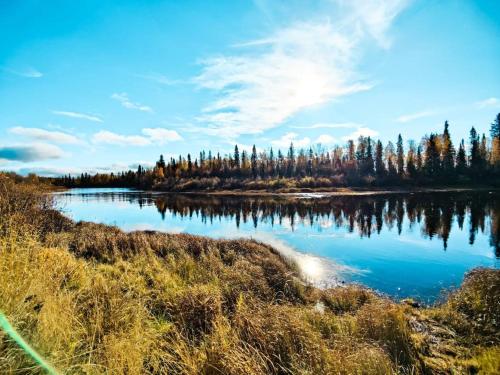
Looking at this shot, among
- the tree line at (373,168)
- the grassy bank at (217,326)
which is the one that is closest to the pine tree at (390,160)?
the tree line at (373,168)

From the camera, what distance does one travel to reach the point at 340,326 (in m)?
7.38

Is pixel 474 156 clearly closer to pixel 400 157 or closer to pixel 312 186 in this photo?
pixel 400 157

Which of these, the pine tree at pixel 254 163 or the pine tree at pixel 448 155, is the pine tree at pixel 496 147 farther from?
the pine tree at pixel 254 163

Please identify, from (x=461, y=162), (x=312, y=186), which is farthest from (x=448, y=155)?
(x=312, y=186)

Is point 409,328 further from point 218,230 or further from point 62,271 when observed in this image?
point 218,230

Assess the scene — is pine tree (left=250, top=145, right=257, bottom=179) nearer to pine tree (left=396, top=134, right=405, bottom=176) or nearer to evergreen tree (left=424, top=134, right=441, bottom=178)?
pine tree (left=396, top=134, right=405, bottom=176)

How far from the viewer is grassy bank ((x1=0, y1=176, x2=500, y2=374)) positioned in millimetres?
4309

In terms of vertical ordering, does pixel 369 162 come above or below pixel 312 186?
above

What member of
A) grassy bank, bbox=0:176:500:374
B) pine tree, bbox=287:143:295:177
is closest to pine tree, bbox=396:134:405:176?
pine tree, bbox=287:143:295:177

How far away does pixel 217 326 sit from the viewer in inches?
244

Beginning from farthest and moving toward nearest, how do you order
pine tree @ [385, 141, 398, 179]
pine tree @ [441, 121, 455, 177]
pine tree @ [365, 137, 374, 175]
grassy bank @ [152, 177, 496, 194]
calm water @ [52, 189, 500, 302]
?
pine tree @ [365, 137, 374, 175]
pine tree @ [385, 141, 398, 179]
pine tree @ [441, 121, 455, 177]
grassy bank @ [152, 177, 496, 194]
calm water @ [52, 189, 500, 302]

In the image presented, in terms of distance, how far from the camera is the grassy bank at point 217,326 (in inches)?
170

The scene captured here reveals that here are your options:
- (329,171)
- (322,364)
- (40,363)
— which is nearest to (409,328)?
(322,364)

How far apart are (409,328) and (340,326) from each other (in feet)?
5.09
